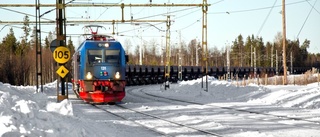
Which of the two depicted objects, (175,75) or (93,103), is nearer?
(93,103)

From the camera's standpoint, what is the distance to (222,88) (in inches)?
1312

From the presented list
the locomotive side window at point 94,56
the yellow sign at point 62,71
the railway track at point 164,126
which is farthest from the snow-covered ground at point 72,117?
the locomotive side window at point 94,56

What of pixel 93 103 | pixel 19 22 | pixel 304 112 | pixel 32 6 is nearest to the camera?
pixel 304 112

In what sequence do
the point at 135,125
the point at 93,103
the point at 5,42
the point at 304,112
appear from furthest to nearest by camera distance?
the point at 5,42, the point at 93,103, the point at 304,112, the point at 135,125

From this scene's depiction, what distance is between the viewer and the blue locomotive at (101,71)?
22.8 meters

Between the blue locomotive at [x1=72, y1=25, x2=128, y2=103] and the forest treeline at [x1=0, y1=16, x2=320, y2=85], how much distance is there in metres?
30.7

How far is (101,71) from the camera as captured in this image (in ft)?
75.8

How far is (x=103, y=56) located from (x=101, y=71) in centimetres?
81

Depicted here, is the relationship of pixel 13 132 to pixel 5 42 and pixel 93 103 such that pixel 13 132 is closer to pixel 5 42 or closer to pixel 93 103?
pixel 93 103

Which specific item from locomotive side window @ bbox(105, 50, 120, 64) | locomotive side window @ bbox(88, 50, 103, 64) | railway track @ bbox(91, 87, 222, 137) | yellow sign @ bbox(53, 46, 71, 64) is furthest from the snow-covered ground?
locomotive side window @ bbox(105, 50, 120, 64)

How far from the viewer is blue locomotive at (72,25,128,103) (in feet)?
74.6

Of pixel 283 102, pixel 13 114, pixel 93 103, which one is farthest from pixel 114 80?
pixel 13 114

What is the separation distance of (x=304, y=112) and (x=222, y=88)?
53.2 ft

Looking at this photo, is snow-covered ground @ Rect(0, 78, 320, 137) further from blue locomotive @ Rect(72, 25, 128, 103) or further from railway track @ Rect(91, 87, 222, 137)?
blue locomotive @ Rect(72, 25, 128, 103)
